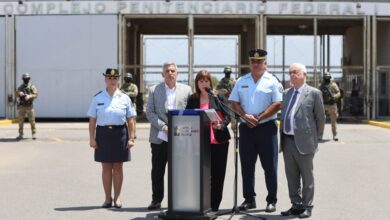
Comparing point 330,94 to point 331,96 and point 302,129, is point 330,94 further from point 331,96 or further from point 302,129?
point 302,129

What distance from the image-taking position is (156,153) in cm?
777

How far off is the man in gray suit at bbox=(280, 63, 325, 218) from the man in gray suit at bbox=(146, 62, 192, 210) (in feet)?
4.03

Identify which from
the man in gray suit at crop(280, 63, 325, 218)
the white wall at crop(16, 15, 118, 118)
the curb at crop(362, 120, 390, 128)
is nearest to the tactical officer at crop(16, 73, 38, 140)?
the white wall at crop(16, 15, 118, 118)

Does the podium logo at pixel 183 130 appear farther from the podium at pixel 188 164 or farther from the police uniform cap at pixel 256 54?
the police uniform cap at pixel 256 54

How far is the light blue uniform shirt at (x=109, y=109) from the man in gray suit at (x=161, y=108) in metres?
0.37

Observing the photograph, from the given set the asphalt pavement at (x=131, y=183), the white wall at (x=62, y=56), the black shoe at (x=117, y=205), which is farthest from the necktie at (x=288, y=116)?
the white wall at (x=62, y=56)

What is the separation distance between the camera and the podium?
6961mm

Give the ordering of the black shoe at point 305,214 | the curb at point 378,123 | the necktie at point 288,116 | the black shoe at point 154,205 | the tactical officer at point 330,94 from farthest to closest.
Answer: the curb at point 378,123 → the tactical officer at point 330,94 → the black shoe at point 154,205 → the necktie at point 288,116 → the black shoe at point 305,214

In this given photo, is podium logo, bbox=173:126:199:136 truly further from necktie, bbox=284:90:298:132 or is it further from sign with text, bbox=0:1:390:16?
sign with text, bbox=0:1:390:16

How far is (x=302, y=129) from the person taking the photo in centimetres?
724

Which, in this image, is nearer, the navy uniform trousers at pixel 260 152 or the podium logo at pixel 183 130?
the podium logo at pixel 183 130

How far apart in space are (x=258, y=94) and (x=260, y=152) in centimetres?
68

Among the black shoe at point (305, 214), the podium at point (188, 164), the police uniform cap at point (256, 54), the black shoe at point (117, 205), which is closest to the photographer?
the podium at point (188, 164)

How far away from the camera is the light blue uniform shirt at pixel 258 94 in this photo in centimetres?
757
